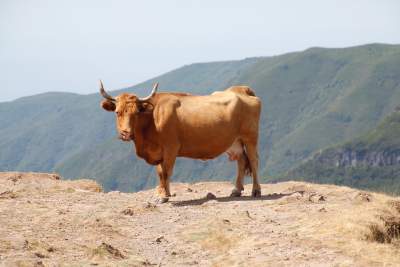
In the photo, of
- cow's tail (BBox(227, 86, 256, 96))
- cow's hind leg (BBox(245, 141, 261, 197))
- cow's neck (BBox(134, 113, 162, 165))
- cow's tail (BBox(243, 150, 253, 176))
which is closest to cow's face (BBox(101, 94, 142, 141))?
cow's neck (BBox(134, 113, 162, 165))

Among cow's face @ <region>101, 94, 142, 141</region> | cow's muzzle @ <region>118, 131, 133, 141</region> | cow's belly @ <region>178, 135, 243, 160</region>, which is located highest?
cow's face @ <region>101, 94, 142, 141</region>

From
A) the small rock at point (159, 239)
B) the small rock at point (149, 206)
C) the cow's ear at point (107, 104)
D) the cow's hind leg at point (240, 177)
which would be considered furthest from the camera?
the cow's hind leg at point (240, 177)

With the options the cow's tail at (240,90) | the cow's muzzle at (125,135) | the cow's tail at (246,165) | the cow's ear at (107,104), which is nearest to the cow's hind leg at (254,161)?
the cow's tail at (246,165)

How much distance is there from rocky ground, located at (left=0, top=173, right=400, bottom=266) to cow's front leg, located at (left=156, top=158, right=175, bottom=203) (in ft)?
1.35

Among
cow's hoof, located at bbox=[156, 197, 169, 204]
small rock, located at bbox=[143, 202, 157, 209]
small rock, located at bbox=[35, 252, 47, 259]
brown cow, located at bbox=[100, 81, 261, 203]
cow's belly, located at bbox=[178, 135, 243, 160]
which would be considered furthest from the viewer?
cow's belly, located at bbox=[178, 135, 243, 160]

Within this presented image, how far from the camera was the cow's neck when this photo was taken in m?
19.8

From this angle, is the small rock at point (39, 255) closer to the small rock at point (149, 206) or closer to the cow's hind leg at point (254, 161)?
the small rock at point (149, 206)

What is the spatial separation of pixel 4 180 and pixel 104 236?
11.7 metres

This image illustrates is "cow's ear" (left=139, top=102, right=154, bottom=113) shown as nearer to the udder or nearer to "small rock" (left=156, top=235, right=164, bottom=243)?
the udder

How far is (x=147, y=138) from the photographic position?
1988 centimetres

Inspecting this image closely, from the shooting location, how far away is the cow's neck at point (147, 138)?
1978 cm

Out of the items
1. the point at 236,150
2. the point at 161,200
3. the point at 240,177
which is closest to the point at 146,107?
the point at 161,200

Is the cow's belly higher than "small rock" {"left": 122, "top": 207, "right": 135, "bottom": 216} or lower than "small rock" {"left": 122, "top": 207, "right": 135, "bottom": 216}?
higher

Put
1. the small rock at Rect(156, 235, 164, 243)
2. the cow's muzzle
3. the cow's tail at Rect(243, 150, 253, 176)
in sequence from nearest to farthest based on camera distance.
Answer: the small rock at Rect(156, 235, 164, 243)
the cow's muzzle
the cow's tail at Rect(243, 150, 253, 176)
